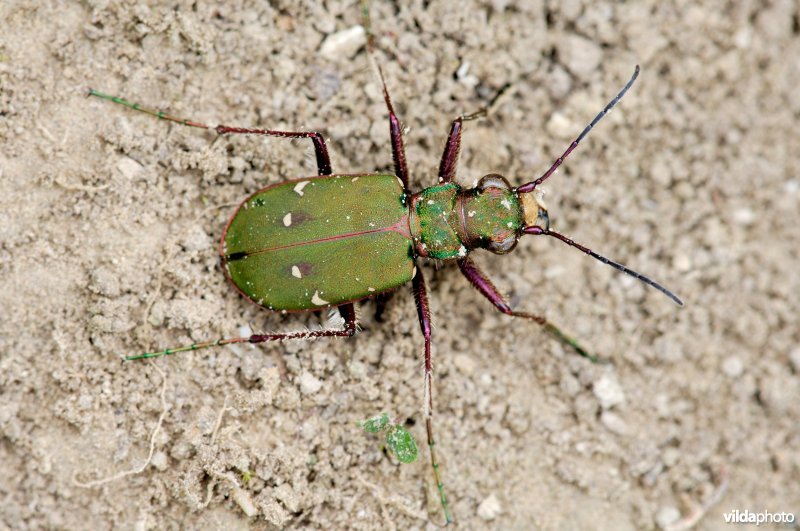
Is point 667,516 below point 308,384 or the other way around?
below

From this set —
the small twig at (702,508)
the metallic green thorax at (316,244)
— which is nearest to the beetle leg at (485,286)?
the metallic green thorax at (316,244)

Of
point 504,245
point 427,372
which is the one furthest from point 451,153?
point 427,372

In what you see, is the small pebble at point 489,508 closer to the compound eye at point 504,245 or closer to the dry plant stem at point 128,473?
the compound eye at point 504,245

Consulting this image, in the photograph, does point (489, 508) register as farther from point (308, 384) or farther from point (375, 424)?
point (308, 384)

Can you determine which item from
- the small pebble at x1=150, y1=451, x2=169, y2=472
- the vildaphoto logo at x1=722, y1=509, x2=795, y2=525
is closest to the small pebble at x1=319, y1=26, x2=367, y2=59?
the small pebble at x1=150, y1=451, x2=169, y2=472

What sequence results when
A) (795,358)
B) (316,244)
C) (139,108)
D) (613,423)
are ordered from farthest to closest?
1. (795,358)
2. (613,423)
3. (139,108)
4. (316,244)

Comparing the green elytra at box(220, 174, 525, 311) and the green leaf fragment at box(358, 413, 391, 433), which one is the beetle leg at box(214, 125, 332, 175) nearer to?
the green elytra at box(220, 174, 525, 311)

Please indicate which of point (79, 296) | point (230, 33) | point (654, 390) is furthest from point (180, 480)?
point (654, 390)
